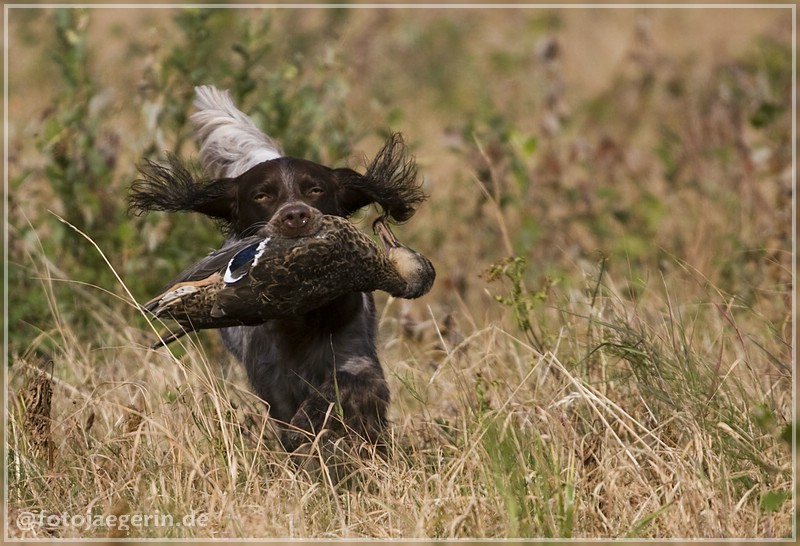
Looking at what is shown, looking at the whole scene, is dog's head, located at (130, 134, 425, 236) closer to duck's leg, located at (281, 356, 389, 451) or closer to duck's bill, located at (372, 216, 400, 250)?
duck's bill, located at (372, 216, 400, 250)

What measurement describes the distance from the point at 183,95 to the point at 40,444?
9.00ft

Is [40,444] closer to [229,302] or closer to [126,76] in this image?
[229,302]

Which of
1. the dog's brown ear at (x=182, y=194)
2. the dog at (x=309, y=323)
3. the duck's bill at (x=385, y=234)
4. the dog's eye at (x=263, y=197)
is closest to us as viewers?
the duck's bill at (x=385, y=234)

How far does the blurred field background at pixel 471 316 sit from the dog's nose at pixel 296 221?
606 mm

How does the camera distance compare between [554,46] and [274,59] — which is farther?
[274,59]

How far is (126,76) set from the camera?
12.4 meters

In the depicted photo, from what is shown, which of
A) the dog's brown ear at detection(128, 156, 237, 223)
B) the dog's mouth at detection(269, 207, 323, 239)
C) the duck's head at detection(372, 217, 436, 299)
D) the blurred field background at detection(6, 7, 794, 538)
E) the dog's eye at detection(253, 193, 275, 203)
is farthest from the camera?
the dog's brown ear at detection(128, 156, 237, 223)

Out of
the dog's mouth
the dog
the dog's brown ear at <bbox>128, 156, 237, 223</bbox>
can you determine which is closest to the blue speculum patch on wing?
the dog's mouth

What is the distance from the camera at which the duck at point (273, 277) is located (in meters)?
4.27

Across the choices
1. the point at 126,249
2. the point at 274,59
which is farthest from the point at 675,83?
the point at 126,249

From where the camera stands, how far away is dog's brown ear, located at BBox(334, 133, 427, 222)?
5426mm

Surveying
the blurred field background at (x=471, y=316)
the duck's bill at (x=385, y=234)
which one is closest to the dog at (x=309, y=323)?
the blurred field background at (x=471, y=316)

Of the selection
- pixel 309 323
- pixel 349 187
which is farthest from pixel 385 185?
pixel 309 323

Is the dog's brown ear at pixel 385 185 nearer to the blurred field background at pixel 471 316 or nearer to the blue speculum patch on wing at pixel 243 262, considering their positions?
the blurred field background at pixel 471 316
